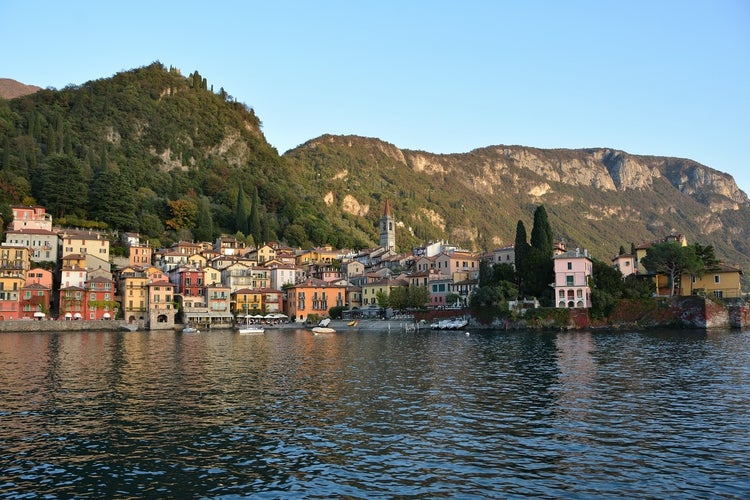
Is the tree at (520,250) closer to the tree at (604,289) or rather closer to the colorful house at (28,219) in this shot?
the tree at (604,289)

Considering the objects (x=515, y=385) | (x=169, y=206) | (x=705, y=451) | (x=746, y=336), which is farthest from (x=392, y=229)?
(x=705, y=451)

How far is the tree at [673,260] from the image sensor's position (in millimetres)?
72125

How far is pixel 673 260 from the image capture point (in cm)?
7256

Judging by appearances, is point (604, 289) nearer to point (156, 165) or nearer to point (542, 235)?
point (542, 235)

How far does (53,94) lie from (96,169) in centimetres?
4839

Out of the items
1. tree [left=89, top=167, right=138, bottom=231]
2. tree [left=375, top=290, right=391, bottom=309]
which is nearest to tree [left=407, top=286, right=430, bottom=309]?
tree [left=375, top=290, right=391, bottom=309]

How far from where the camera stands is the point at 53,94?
158 metres

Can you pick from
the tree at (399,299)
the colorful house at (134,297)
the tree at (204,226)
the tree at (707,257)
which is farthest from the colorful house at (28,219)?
the tree at (707,257)

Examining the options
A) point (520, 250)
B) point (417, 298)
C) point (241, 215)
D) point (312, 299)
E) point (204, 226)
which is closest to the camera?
point (520, 250)

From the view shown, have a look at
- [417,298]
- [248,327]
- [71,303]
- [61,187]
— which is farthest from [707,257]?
[61,187]

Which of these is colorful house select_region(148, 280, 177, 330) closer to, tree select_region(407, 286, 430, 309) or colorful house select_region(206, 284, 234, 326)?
colorful house select_region(206, 284, 234, 326)

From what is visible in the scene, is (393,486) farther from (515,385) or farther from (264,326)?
(264,326)

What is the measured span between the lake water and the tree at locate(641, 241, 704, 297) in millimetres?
37072

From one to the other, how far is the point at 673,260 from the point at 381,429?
63.1m
